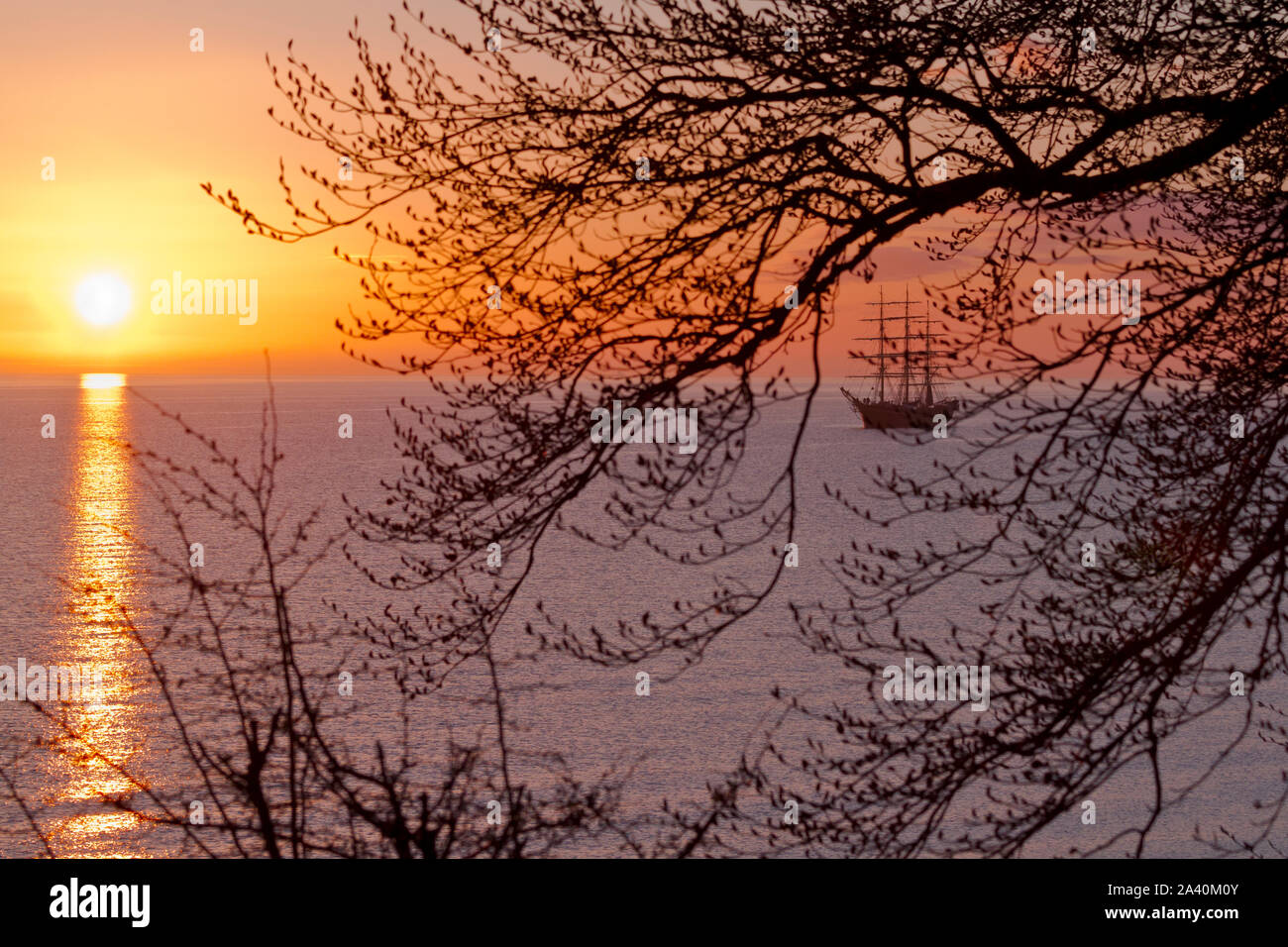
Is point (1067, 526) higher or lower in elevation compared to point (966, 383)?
lower

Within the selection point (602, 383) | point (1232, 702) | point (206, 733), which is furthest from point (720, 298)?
point (1232, 702)

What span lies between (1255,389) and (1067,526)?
1.47m

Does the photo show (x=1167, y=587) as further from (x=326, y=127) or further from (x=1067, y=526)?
(x=326, y=127)

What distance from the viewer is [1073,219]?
7902mm

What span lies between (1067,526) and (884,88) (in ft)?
9.50

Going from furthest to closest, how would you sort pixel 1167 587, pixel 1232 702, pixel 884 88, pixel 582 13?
pixel 1232 702 < pixel 1167 587 < pixel 582 13 < pixel 884 88

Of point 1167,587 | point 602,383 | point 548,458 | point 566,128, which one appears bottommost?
point 1167,587

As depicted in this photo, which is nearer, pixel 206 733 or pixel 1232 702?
pixel 206 733

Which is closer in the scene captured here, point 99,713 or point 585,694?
point 99,713

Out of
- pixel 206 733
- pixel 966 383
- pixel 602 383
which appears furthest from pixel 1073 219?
pixel 206 733

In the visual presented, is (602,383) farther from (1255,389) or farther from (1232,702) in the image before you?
(1232,702)

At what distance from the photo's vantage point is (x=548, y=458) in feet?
23.4
